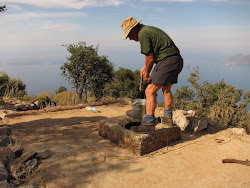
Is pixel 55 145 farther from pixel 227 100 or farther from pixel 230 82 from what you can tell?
pixel 230 82

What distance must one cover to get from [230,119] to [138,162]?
3553mm

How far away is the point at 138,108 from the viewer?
15.8 feet

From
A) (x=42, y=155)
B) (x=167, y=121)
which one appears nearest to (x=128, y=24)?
(x=167, y=121)

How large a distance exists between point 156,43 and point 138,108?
64.1 inches

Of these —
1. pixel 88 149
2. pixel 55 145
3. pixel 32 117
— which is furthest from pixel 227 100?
pixel 32 117

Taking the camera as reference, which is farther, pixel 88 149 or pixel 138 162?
pixel 88 149

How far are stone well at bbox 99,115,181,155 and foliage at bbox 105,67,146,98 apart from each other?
5490 mm

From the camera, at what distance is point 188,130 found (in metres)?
5.03

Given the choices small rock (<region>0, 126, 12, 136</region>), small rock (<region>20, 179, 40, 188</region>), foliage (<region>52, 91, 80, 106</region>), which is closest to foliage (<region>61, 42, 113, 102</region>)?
foliage (<region>52, 91, 80, 106</region>)

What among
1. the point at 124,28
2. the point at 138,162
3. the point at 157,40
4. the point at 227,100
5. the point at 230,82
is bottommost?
the point at 138,162

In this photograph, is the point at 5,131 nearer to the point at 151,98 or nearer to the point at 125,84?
the point at 151,98

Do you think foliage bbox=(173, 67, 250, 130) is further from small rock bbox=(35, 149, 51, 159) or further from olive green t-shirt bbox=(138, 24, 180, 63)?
small rock bbox=(35, 149, 51, 159)

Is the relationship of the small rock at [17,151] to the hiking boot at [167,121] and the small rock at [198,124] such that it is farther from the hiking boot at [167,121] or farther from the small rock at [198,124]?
the small rock at [198,124]

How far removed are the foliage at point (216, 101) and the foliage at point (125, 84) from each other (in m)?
2.61
